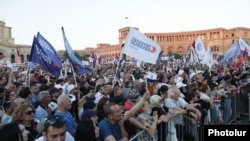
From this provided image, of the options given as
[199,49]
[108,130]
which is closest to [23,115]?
[108,130]

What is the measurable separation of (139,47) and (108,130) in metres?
4.83

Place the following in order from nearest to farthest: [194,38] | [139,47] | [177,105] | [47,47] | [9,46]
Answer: [177,105] → [139,47] → [47,47] → [9,46] → [194,38]

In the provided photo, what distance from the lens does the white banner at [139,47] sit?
8422mm

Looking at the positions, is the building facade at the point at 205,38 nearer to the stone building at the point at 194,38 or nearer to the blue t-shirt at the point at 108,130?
the stone building at the point at 194,38

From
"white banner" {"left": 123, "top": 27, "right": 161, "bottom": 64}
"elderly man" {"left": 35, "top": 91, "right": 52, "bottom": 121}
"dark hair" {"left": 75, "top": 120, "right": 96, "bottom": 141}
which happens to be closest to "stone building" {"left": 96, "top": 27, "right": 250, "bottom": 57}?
"white banner" {"left": 123, "top": 27, "right": 161, "bottom": 64}

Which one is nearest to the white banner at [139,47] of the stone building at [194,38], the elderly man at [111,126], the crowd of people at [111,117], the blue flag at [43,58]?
the crowd of people at [111,117]

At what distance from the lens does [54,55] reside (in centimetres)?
966

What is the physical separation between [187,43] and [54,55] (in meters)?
114

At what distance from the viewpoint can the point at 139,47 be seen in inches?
341

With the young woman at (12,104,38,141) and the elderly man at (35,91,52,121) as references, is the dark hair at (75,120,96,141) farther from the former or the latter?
the elderly man at (35,91,52,121)

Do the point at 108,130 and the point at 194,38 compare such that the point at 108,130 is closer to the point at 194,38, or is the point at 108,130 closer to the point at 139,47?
the point at 139,47

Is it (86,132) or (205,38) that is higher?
(205,38)

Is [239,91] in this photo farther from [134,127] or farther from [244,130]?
[134,127]

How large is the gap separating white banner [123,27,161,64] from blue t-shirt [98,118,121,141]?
13.9ft
